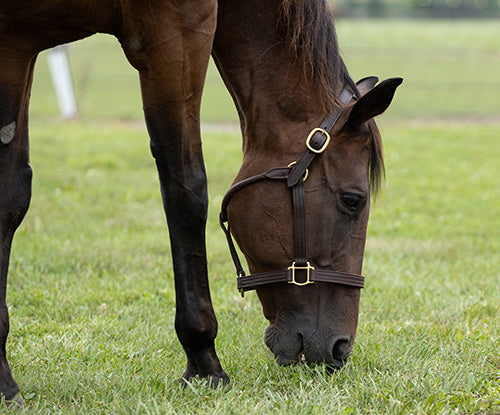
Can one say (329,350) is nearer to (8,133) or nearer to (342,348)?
(342,348)

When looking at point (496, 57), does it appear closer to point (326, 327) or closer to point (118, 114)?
point (118, 114)

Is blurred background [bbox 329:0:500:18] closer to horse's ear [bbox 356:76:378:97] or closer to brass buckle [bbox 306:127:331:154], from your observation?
horse's ear [bbox 356:76:378:97]

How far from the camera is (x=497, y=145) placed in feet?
38.0

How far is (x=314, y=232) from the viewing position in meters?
2.88

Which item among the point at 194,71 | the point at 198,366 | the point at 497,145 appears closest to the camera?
the point at 194,71

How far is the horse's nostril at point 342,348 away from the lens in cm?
292

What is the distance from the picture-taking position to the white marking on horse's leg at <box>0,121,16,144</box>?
2684 millimetres

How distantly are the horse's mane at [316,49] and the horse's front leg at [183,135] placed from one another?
439 millimetres

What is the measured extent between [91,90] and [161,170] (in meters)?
17.6

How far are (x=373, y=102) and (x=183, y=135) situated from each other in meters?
0.80

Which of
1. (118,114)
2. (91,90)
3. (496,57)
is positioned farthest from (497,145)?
(496,57)

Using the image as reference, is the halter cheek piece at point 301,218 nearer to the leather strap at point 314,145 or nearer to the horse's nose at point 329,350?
the leather strap at point 314,145

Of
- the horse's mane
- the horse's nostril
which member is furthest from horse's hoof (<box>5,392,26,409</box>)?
the horse's mane

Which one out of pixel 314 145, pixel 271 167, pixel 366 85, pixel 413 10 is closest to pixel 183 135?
pixel 271 167
